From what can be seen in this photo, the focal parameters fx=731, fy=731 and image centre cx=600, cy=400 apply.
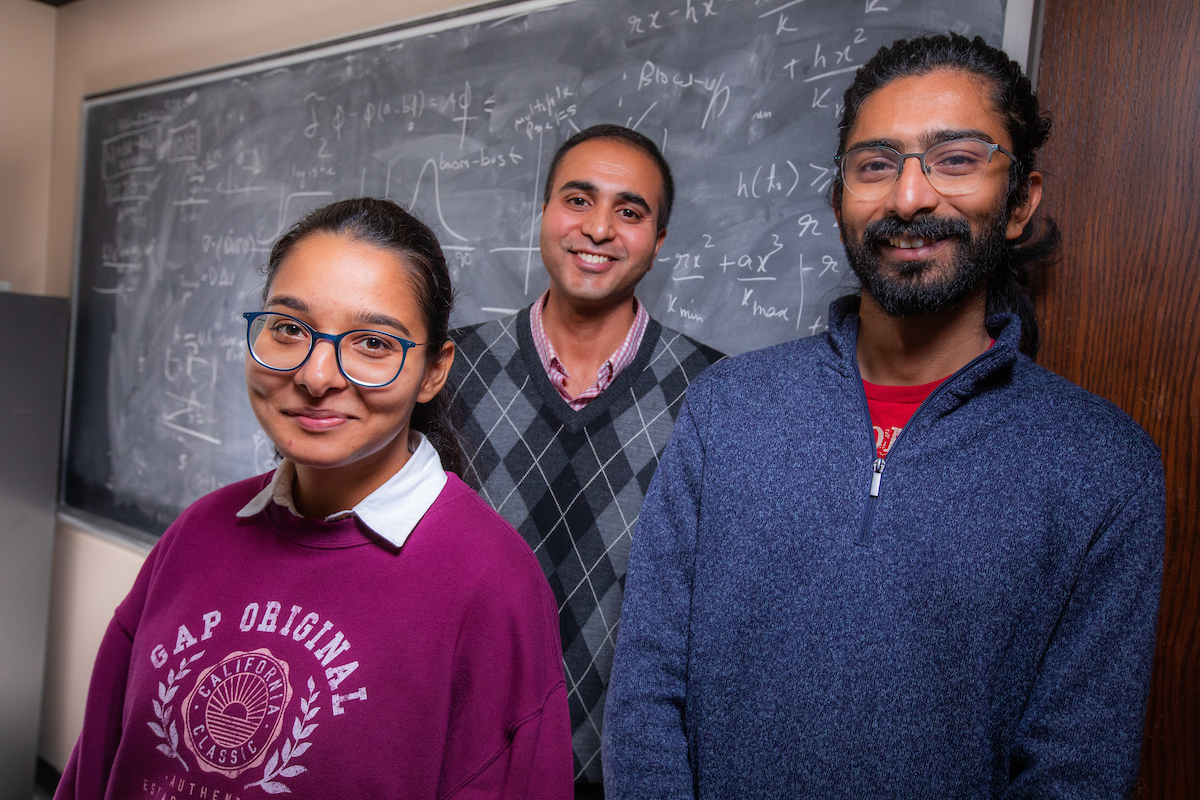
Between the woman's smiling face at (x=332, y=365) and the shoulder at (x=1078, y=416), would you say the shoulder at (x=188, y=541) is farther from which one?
the shoulder at (x=1078, y=416)

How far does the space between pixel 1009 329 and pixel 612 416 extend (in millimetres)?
672

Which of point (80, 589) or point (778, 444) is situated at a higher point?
point (778, 444)

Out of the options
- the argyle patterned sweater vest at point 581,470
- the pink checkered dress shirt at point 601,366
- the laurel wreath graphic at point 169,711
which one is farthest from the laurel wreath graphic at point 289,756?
the pink checkered dress shirt at point 601,366

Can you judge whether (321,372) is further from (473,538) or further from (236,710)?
(236,710)

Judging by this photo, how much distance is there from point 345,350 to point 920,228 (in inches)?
29.2

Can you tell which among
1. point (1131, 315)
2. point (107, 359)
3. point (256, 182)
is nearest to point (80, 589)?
point (107, 359)

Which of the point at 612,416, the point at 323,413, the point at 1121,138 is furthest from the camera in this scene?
the point at 612,416

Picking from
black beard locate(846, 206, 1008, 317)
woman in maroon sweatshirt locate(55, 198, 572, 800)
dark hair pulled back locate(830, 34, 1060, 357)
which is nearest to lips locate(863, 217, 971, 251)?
black beard locate(846, 206, 1008, 317)

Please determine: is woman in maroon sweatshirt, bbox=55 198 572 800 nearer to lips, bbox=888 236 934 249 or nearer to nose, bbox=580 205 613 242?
nose, bbox=580 205 613 242

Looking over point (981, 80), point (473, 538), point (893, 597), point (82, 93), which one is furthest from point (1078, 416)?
point (82, 93)

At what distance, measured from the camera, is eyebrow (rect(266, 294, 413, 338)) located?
35.7 inches

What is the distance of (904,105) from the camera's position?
37.2 inches

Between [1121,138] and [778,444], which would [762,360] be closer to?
[778,444]

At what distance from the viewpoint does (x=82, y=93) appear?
2926mm
